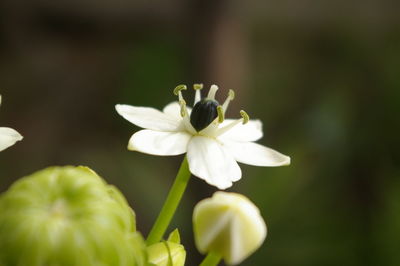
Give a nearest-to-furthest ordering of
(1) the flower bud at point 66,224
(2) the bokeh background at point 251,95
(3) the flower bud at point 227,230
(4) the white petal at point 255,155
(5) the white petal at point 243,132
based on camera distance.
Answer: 1. (1) the flower bud at point 66,224
2. (3) the flower bud at point 227,230
3. (4) the white petal at point 255,155
4. (5) the white petal at point 243,132
5. (2) the bokeh background at point 251,95

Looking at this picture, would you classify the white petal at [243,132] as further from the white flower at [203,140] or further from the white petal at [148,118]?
the white petal at [148,118]

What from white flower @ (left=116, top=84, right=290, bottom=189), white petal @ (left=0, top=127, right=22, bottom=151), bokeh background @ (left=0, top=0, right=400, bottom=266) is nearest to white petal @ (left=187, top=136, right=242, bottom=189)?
white flower @ (left=116, top=84, right=290, bottom=189)

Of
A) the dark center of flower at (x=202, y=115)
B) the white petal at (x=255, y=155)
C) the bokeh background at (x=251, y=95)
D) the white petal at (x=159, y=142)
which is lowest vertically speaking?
the bokeh background at (x=251, y=95)

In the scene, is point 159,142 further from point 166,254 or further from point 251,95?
point 251,95

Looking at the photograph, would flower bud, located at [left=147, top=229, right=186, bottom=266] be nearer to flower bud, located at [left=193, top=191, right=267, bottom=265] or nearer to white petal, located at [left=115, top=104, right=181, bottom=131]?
flower bud, located at [left=193, top=191, right=267, bottom=265]

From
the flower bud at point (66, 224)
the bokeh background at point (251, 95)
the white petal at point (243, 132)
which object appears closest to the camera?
the flower bud at point (66, 224)

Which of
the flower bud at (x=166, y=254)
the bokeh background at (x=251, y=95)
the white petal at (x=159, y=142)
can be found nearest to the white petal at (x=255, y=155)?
the white petal at (x=159, y=142)
